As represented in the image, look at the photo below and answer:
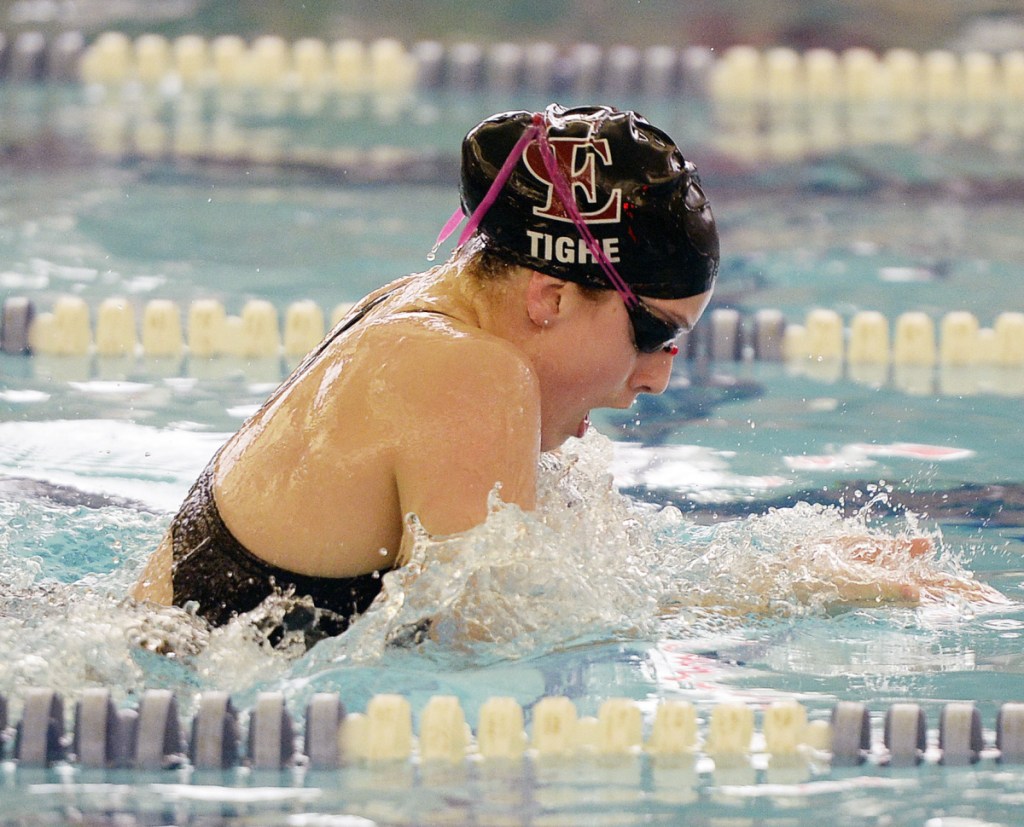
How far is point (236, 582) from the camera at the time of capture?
223 cm

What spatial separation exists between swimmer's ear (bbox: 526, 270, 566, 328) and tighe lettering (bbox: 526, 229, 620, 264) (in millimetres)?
31

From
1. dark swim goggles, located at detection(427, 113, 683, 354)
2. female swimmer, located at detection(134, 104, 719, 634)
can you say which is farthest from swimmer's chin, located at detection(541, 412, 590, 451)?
dark swim goggles, located at detection(427, 113, 683, 354)

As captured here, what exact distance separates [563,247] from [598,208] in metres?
0.07

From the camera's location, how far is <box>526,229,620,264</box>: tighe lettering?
2195 mm

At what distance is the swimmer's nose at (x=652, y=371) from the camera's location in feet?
7.47

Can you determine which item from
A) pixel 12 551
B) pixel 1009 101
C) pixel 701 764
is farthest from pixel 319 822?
pixel 1009 101

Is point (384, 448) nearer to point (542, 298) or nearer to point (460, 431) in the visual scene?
point (460, 431)

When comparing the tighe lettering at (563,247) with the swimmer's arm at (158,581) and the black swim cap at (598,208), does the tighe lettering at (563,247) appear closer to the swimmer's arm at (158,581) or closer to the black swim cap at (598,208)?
the black swim cap at (598,208)

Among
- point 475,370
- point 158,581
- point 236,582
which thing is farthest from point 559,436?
point 158,581

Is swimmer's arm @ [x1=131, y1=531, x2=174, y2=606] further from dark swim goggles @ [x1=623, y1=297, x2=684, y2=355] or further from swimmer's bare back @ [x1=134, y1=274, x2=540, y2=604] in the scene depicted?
dark swim goggles @ [x1=623, y1=297, x2=684, y2=355]

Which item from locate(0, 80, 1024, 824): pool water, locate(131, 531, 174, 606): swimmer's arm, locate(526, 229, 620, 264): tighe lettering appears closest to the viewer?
locate(0, 80, 1024, 824): pool water

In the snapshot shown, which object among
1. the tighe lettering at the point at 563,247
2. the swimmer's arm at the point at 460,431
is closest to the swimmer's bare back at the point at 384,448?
the swimmer's arm at the point at 460,431

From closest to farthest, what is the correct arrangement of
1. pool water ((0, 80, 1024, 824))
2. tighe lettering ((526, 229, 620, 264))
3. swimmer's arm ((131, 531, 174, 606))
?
pool water ((0, 80, 1024, 824)), tighe lettering ((526, 229, 620, 264)), swimmer's arm ((131, 531, 174, 606))

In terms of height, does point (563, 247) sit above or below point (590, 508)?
above
